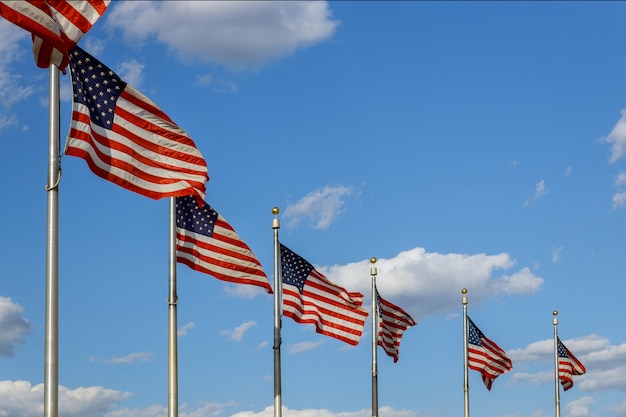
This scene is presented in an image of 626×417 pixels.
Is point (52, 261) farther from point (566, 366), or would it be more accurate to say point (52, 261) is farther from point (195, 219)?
point (566, 366)

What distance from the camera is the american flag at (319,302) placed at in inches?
1676

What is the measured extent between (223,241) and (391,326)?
66.7 ft

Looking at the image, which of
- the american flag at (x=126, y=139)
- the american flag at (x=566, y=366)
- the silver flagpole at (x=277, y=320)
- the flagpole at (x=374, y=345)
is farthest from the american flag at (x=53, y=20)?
the american flag at (x=566, y=366)

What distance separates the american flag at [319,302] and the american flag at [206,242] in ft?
24.5

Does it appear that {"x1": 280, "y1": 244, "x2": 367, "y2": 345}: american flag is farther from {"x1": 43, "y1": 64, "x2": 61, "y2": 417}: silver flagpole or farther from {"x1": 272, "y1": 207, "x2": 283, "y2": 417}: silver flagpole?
{"x1": 43, "y1": 64, "x2": 61, "y2": 417}: silver flagpole

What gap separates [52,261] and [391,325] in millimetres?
32689

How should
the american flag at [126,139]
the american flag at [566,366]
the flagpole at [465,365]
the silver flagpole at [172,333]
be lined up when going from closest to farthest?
the american flag at [126,139] → the silver flagpole at [172,333] → the flagpole at [465,365] → the american flag at [566,366]

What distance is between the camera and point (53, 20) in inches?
862

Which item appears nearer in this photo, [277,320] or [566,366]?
[277,320]

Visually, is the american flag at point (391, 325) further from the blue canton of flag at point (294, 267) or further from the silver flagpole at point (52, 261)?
the silver flagpole at point (52, 261)

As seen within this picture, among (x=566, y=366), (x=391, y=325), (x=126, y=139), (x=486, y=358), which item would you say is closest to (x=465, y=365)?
(x=486, y=358)

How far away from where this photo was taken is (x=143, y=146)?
2603cm

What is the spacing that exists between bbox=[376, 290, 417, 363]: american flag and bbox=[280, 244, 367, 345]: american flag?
913 centimetres

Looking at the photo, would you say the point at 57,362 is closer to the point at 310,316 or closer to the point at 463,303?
the point at 310,316
